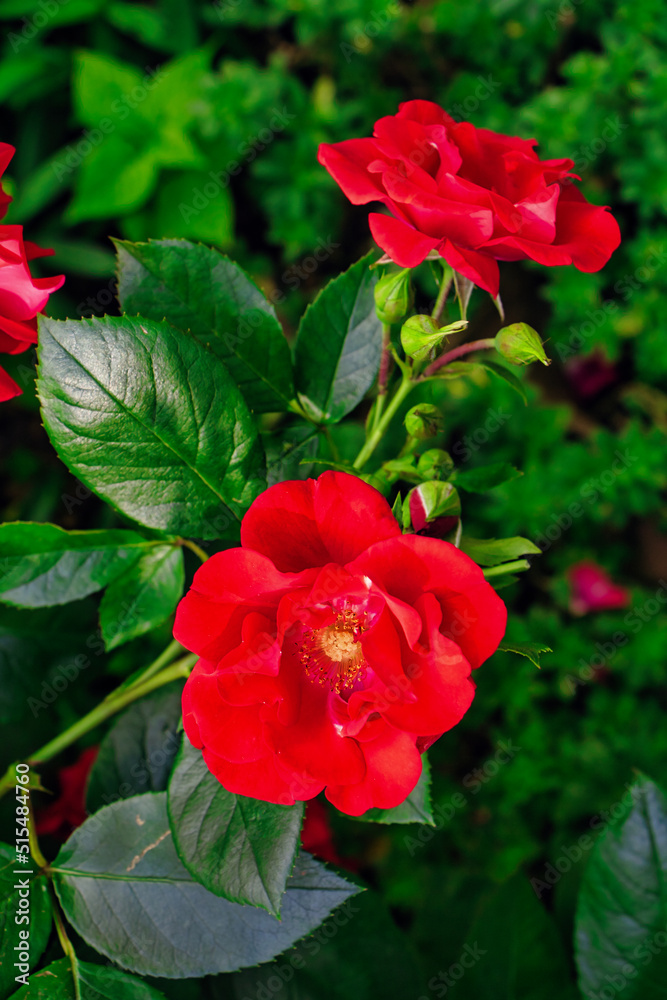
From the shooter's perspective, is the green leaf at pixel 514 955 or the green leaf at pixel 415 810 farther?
the green leaf at pixel 514 955

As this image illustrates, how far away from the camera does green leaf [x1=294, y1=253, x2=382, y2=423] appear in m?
0.62

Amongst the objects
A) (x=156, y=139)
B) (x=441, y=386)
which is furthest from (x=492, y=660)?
(x=156, y=139)

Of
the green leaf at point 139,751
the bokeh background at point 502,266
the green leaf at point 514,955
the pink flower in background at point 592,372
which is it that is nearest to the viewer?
the green leaf at point 139,751

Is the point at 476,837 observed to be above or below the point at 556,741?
below

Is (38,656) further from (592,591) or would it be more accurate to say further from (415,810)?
(592,591)

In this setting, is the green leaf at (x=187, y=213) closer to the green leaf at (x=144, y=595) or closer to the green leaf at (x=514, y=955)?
the green leaf at (x=144, y=595)

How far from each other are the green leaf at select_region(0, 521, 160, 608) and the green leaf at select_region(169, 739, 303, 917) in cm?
16

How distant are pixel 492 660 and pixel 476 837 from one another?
0.35 meters

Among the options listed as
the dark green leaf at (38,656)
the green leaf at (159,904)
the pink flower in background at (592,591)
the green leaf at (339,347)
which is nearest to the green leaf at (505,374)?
the green leaf at (339,347)

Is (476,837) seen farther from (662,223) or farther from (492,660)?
(662,223)

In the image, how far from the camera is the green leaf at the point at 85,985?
1.75 ft

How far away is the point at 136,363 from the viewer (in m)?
0.50

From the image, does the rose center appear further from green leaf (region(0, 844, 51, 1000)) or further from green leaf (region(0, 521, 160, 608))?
green leaf (region(0, 844, 51, 1000))

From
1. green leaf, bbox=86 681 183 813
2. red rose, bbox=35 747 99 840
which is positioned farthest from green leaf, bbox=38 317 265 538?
red rose, bbox=35 747 99 840
